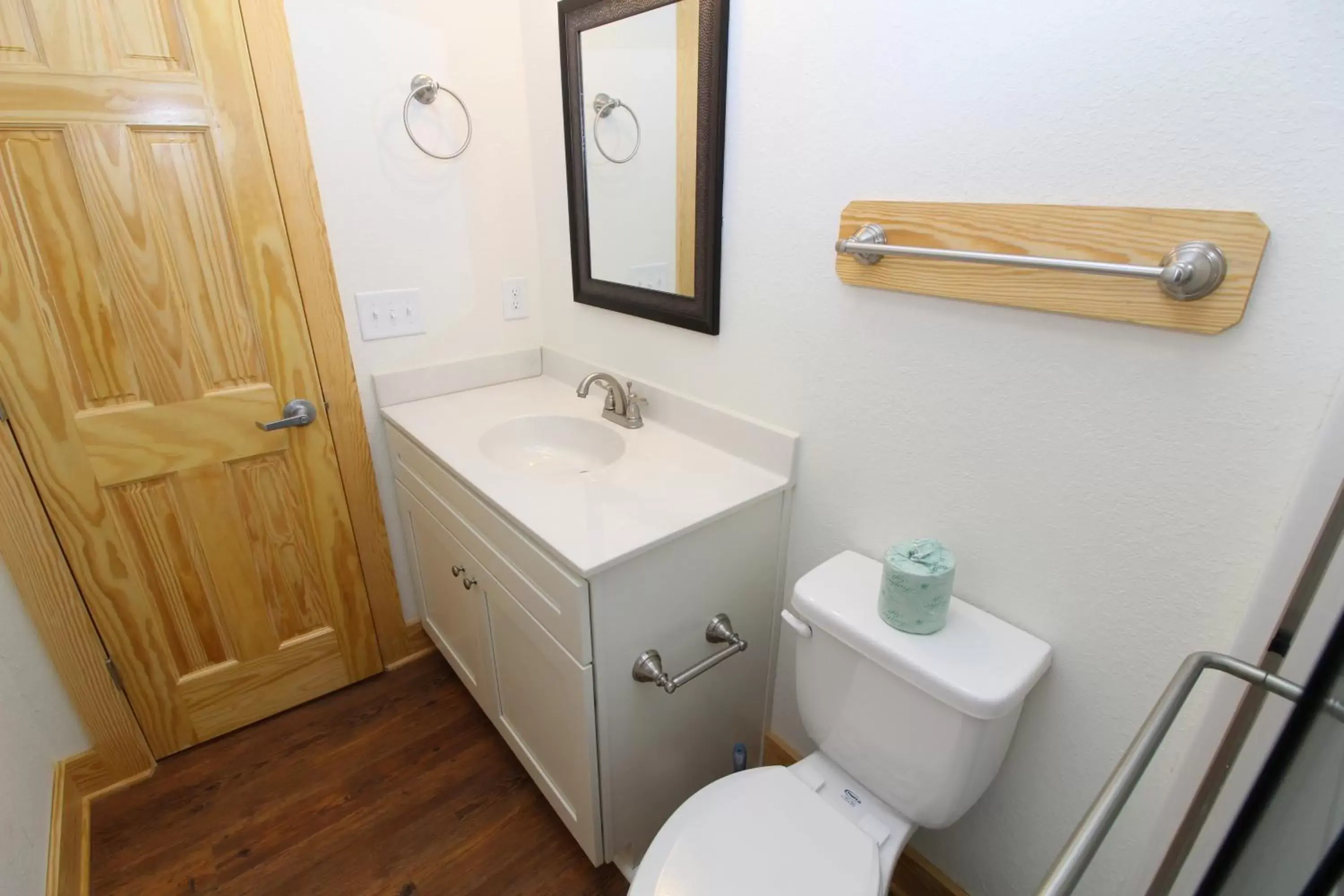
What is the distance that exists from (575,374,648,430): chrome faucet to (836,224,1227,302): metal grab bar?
82cm

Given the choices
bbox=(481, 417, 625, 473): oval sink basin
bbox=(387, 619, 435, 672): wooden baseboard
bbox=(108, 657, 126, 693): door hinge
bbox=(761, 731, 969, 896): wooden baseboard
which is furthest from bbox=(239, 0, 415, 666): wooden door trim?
bbox=(761, 731, 969, 896): wooden baseboard

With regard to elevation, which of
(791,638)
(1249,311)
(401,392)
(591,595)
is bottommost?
(791,638)

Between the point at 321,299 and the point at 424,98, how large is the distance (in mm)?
554

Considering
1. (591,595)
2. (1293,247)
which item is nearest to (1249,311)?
(1293,247)

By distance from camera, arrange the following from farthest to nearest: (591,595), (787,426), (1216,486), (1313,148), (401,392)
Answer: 1. (401,392)
2. (787,426)
3. (591,595)
4. (1216,486)
5. (1313,148)

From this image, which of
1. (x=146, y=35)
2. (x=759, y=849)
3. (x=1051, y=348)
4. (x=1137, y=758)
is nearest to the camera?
(x=1137, y=758)

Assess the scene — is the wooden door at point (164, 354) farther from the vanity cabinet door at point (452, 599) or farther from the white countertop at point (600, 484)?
the white countertop at point (600, 484)

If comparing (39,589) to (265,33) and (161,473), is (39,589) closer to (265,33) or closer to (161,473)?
(161,473)

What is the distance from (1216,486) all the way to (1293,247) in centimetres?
28

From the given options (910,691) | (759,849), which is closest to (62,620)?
(759,849)

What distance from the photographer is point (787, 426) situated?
126 cm

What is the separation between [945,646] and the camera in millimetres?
948

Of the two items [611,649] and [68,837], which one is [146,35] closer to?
[611,649]

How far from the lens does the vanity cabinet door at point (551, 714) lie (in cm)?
114
